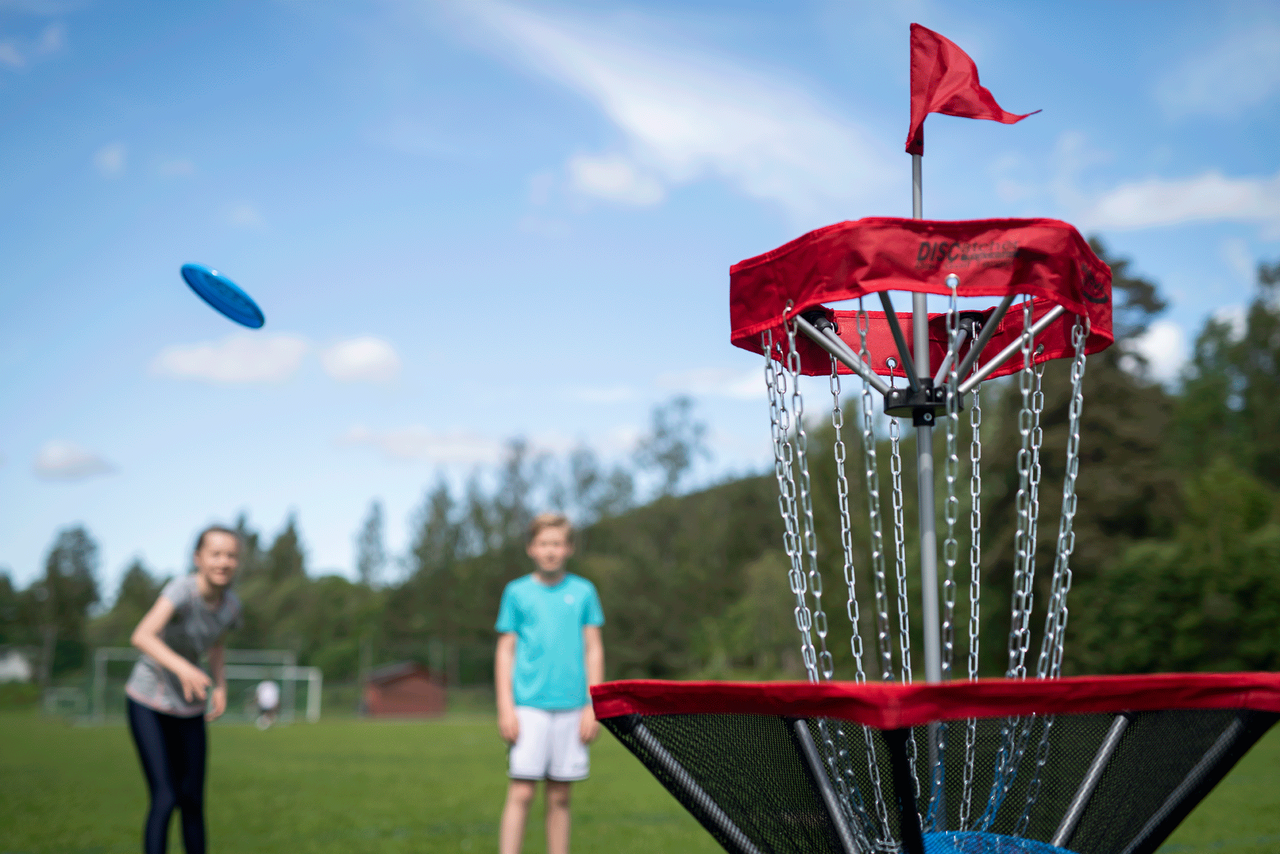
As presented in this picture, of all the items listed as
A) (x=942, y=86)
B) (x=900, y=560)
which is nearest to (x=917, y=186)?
(x=942, y=86)

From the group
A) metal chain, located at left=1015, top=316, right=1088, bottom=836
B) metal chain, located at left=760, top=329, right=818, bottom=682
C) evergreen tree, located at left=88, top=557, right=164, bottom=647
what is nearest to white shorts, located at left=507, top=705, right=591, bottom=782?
metal chain, located at left=760, top=329, right=818, bottom=682

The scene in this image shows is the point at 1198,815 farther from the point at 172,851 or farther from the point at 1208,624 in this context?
the point at 1208,624

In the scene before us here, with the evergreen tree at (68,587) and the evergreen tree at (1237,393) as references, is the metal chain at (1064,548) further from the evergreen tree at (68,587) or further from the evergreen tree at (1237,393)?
the evergreen tree at (68,587)

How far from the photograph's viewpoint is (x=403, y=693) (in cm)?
4444

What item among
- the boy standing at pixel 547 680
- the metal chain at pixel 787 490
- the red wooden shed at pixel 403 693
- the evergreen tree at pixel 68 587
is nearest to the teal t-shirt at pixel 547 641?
the boy standing at pixel 547 680

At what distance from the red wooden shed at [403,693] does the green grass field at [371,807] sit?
2774 centimetres

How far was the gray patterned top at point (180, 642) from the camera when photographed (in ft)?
15.9

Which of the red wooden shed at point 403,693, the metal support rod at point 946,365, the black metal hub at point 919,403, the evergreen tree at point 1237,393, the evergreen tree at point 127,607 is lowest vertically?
the red wooden shed at point 403,693

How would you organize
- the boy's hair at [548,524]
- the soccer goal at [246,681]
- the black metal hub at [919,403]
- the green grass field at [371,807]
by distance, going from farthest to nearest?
the soccer goal at [246,681] → the green grass field at [371,807] → the boy's hair at [548,524] → the black metal hub at [919,403]

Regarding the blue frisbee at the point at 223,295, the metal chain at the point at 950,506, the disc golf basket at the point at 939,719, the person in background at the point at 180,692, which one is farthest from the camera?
the person in background at the point at 180,692

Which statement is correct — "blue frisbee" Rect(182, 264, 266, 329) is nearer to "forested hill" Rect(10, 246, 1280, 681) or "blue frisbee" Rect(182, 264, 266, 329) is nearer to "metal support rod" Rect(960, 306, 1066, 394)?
"metal support rod" Rect(960, 306, 1066, 394)

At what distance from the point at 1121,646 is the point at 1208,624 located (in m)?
2.31

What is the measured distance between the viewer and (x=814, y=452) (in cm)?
4681

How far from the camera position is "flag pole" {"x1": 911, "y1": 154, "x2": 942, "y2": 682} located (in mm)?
2801
